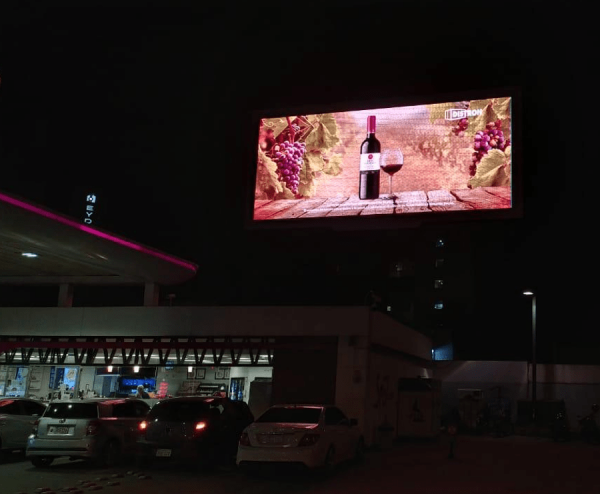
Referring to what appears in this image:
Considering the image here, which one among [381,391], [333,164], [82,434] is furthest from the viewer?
[333,164]

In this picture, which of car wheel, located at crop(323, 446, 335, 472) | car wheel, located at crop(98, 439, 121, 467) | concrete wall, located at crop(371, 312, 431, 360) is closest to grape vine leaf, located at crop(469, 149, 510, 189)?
A: concrete wall, located at crop(371, 312, 431, 360)

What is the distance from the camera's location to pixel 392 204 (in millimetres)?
22234

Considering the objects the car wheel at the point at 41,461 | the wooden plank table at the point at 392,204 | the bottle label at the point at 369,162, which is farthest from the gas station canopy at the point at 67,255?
the bottle label at the point at 369,162

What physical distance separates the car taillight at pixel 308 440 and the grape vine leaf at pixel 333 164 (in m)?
12.0

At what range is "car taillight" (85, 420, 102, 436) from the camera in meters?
14.0

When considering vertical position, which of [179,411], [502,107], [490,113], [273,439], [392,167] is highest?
[502,107]

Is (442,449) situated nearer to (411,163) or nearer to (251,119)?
(411,163)

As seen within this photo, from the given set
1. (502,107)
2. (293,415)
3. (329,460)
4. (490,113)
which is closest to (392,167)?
(490,113)

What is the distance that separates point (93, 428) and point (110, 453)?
761mm

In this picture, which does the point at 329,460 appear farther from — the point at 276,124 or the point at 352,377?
the point at 276,124

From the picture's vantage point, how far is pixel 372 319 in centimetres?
1925

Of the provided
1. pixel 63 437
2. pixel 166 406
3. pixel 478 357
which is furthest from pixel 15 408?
pixel 478 357

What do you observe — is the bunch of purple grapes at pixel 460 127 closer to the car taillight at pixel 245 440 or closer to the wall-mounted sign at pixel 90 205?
the car taillight at pixel 245 440

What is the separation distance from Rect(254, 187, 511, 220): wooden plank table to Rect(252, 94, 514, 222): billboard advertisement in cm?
3
